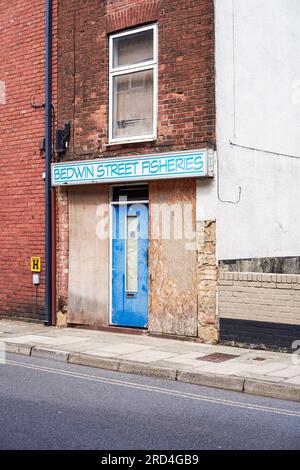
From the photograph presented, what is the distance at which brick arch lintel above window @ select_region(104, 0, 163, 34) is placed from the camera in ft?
39.7

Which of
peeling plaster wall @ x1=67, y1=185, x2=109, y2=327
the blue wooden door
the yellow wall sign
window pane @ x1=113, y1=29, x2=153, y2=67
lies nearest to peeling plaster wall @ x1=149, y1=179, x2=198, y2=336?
the blue wooden door

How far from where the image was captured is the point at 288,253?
13062 millimetres

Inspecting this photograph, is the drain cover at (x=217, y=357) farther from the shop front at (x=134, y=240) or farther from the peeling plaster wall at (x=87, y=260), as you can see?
the peeling plaster wall at (x=87, y=260)

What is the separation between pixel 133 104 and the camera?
41.7 ft

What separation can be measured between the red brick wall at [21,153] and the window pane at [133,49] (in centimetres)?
160

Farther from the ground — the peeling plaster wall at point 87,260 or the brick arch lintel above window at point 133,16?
the brick arch lintel above window at point 133,16

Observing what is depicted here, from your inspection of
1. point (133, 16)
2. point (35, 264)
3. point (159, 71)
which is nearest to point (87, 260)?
point (35, 264)

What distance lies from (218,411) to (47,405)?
1.88m

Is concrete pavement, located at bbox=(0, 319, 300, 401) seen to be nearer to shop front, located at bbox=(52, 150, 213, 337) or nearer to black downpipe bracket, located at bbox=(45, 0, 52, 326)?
shop front, located at bbox=(52, 150, 213, 337)

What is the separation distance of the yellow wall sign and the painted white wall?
4250 mm

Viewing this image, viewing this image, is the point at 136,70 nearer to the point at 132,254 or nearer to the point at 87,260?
the point at 132,254

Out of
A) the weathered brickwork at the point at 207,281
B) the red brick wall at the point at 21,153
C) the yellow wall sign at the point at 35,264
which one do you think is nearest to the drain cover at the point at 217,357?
the weathered brickwork at the point at 207,281

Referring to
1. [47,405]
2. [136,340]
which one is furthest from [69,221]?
[47,405]

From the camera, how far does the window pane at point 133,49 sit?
12469mm
